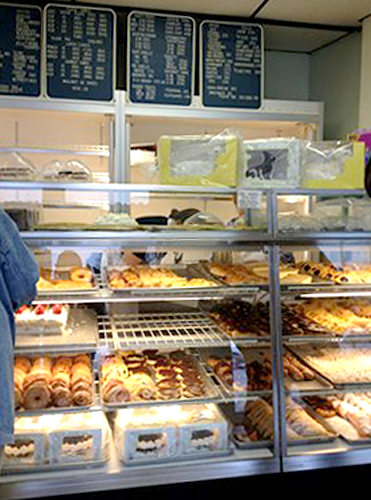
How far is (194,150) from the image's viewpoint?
255cm

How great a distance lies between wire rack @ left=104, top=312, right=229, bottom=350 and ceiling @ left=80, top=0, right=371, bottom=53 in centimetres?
231

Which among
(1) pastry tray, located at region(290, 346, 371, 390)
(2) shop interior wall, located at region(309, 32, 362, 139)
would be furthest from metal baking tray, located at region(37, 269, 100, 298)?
(2) shop interior wall, located at region(309, 32, 362, 139)

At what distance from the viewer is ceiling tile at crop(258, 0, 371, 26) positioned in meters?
3.60

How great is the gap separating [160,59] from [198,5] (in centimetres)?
47

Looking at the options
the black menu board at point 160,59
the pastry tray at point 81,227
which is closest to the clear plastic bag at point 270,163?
the pastry tray at point 81,227

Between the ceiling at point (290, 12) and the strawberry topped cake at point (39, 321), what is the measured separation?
93.0 inches

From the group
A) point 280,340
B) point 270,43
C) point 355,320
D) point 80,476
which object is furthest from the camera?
point 270,43

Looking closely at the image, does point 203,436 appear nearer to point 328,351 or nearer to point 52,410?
point 52,410

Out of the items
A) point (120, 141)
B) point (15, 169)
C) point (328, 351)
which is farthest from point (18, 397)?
point (120, 141)

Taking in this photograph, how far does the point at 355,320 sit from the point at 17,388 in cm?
184

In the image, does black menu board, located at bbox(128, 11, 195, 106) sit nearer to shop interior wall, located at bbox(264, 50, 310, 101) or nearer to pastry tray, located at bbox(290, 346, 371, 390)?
shop interior wall, located at bbox(264, 50, 310, 101)

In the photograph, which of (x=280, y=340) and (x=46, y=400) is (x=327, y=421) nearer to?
(x=280, y=340)

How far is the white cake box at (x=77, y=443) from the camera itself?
2.35 metres

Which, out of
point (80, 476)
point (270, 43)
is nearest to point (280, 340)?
point (80, 476)
